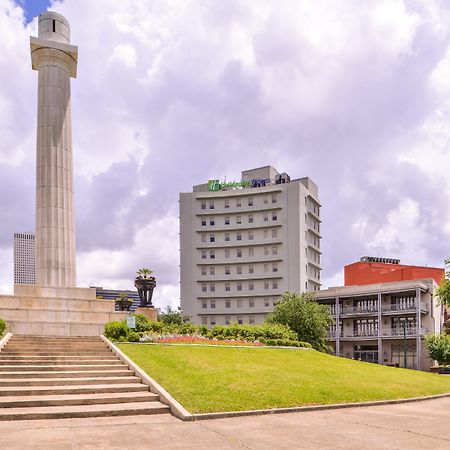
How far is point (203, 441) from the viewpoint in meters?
10.8

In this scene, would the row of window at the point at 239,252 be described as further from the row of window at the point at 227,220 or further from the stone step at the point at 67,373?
the stone step at the point at 67,373

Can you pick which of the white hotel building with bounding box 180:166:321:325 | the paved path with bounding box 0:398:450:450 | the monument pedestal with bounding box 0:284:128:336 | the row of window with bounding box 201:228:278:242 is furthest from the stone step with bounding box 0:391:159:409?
the row of window with bounding box 201:228:278:242

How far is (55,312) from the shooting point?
3003 cm

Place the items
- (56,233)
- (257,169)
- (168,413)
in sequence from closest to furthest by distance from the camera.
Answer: (168,413)
(56,233)
(257,169)

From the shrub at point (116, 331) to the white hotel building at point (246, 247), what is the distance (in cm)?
6391

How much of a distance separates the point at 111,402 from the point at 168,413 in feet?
6.55

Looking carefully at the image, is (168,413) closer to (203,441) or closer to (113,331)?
(203,441)

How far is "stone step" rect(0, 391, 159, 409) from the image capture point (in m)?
14.4

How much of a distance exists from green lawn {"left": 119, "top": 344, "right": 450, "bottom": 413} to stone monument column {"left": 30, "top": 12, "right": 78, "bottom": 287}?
10.5 metres

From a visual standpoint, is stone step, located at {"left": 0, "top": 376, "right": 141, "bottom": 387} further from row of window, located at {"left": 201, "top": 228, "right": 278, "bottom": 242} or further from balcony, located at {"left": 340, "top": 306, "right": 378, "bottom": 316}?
row of window, located at {"left": 201, "top": 228, "right": 278, "bottom": 242}

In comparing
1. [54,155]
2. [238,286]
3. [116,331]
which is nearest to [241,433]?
[116,331]

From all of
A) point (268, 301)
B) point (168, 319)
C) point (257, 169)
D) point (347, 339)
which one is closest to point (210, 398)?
point (347, 339)

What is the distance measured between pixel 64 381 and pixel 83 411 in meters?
3.48

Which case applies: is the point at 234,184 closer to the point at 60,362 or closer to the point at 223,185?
the point at 223,185
